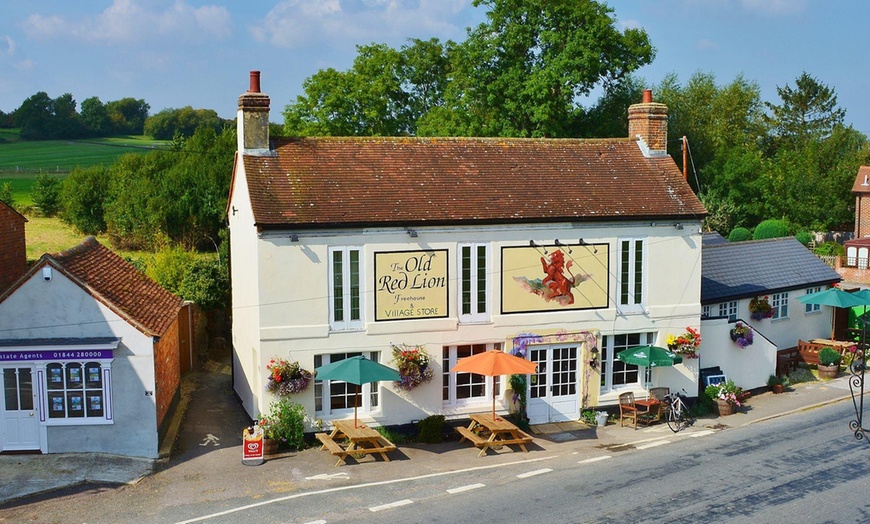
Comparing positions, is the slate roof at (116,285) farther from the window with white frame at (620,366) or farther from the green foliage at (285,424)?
the window with white frame at (620,366)

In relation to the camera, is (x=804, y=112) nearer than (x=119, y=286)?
No

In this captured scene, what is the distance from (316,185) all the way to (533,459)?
26.7ft

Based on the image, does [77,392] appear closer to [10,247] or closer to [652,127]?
[10,247]

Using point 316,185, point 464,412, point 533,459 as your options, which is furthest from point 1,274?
point 533,459

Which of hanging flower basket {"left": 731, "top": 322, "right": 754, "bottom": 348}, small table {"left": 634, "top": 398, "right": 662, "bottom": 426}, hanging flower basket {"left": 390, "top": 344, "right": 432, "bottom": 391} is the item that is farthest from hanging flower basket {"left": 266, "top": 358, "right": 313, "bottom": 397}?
hanging flower basket {"left": 731, "top": 322, "right": 754, "bottom": 348}

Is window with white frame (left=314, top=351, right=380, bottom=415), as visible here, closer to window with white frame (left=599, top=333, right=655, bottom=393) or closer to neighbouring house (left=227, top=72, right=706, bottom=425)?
neighbouring house (left=227, top=72, right=706, bottom=425)

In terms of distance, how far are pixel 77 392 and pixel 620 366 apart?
1315cm

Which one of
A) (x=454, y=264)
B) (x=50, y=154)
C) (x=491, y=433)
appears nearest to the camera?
(x=491, y=433)

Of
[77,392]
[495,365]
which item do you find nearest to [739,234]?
→ [495,365]

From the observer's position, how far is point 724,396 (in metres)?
22.8

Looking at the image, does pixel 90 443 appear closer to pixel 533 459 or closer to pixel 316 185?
pixel 316 185

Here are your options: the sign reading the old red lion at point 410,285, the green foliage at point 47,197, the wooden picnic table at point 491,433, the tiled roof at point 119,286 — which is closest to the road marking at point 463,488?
the wooden picnic table at point 491,433

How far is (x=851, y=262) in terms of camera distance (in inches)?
1800

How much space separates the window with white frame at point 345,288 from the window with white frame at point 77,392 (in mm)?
5085
